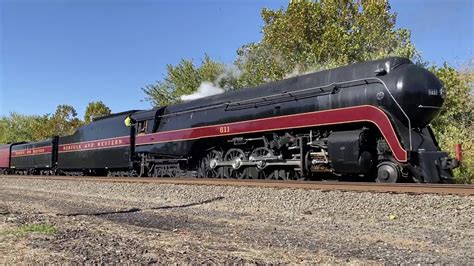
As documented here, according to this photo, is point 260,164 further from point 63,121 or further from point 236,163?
point 63,121

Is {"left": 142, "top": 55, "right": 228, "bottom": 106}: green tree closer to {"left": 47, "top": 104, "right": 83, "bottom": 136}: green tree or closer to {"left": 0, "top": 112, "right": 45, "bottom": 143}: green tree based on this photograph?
{"left": 47, "top": 104, "right": 83, "bottom": 136}: green tree

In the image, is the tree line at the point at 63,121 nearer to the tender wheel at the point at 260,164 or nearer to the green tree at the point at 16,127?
the green tree at the point at 16,127

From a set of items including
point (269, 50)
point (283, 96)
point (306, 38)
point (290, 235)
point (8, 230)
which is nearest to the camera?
point (290, 235)

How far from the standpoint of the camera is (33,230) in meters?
6.55

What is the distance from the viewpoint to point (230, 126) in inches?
533

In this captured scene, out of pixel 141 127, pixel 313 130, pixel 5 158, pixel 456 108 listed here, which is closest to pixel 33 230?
pixel 313 130

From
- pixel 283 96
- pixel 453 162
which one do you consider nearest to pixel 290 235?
pixel 453 162

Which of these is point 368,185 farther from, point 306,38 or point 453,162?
point 306,38

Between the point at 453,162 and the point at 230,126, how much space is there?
638 centimetres

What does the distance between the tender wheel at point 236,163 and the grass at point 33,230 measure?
714 centimetres

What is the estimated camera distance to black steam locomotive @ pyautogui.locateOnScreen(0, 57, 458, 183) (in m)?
9.84

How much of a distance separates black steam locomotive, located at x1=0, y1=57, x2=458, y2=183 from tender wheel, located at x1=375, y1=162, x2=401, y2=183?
0.02m

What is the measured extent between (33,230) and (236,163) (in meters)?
7.62

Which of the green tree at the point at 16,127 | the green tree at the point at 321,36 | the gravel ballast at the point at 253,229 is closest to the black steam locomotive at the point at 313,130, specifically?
the gravel ballast at the point at 253,229
